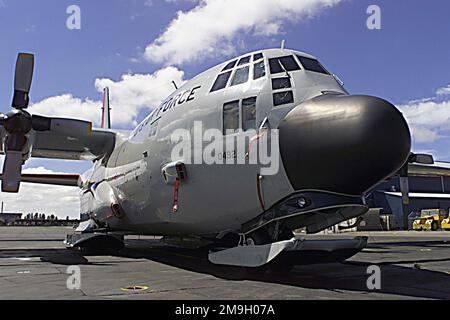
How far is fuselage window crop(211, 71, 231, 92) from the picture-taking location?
9602 millimetres

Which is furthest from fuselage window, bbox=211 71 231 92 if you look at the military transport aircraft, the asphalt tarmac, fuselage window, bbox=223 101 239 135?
the asphalt tarmac

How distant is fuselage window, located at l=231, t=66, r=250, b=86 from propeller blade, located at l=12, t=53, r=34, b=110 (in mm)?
7450

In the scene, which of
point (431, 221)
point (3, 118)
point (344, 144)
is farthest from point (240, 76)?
point (431, 221)

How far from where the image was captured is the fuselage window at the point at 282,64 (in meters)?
9.01

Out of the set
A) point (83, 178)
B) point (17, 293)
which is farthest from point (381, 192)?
point (17, 293)

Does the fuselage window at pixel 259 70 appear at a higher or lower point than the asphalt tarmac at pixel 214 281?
higher

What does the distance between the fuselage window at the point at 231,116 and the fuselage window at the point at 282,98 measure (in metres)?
0.87

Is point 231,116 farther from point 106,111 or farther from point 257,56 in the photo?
point 106,111

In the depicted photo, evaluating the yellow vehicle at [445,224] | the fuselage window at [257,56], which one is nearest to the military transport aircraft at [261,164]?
the fuselage window at [257,56]

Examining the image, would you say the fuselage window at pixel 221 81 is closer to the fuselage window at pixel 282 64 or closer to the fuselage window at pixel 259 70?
the fuselage window at pixel 259 70

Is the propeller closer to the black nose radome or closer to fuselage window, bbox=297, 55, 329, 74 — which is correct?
fuselage window, bbox=297, 55, 329, 74

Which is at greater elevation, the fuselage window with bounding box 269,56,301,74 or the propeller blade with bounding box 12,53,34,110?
the propeller blade with bounding box 12,53,34,110
